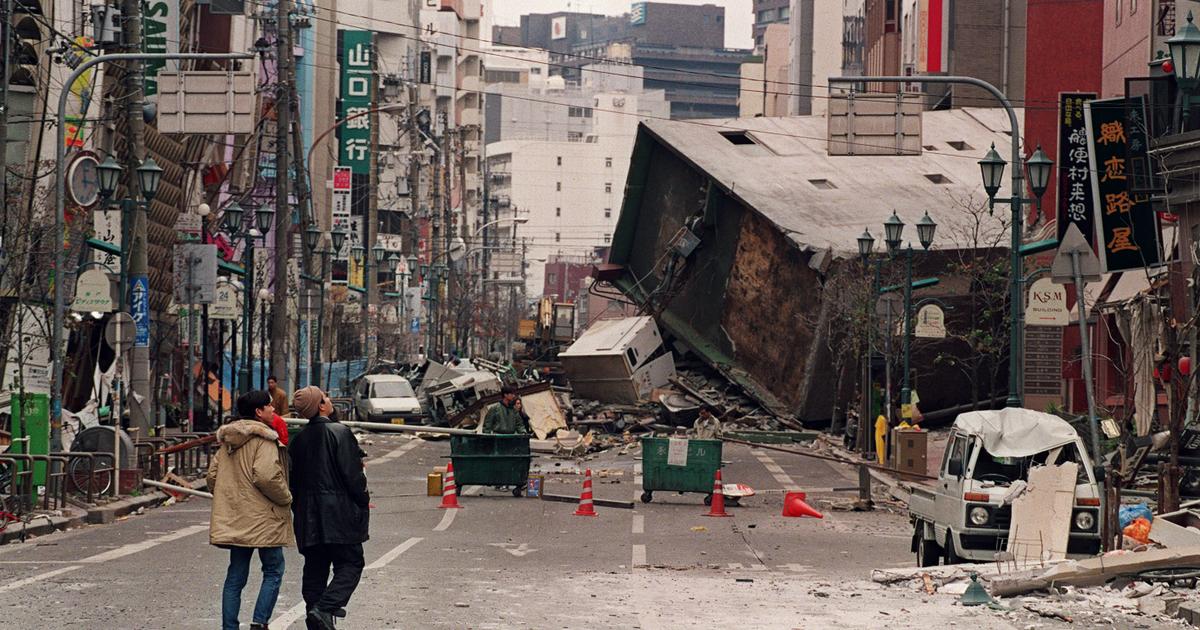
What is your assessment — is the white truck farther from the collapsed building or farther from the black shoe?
the collapsed building

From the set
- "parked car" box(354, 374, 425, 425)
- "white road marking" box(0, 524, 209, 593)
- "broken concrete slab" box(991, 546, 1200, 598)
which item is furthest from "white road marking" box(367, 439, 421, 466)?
"broken concrete slab" box(991, 546, 1200, 598)

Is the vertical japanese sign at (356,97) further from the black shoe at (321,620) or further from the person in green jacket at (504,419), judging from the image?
the black shoe at (321,620)

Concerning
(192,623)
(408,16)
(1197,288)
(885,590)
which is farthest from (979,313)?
Answer: (408,16)

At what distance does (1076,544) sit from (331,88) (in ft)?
285

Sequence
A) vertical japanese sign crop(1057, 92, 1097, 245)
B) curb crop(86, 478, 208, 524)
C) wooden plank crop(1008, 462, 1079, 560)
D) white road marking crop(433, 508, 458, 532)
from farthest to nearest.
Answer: vertical japanese sign crop(1057, 92, 1097, 245) < curb crop(86, 478, 208, 524) < white road marking crop(433, 508, 458, 532) < wooden plank crop(1008, 462, 1079, 560)

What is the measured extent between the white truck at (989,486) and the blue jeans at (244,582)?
7901mm

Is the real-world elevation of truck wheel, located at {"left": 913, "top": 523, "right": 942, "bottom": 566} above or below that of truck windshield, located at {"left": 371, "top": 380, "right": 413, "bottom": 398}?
above

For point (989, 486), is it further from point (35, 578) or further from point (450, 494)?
point (450, 494)

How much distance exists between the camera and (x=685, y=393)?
5409 cm

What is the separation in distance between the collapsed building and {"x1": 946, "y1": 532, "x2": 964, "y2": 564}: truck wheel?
31107mm

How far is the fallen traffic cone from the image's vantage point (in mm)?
24641

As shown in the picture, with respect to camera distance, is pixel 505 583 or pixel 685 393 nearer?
pixel 505 583

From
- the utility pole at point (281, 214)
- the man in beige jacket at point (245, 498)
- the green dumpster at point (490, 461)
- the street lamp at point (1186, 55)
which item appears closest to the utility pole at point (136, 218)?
the green dumpster at point (490, 461)

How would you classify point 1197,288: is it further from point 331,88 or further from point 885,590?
point 331,88
